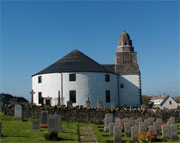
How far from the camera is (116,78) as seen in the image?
130 ft

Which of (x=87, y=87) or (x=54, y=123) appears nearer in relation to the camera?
(x=54, y=123)

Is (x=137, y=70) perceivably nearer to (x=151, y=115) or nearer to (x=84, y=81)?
(x=84, y=81)

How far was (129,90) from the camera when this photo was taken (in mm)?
40250

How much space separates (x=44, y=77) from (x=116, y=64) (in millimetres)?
13655

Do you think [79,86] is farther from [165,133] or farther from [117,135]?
[117,135]

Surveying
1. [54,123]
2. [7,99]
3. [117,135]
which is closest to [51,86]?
[7,99]

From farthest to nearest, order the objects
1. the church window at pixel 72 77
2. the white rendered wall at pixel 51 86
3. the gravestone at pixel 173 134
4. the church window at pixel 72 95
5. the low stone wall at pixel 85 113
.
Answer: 1. the church window at pixel 72 77
2. the white rendered wall at pixel 51 86
3. the church window at pixel 72 95
4. the low stone wall at pixel 85 113
5. the gravestone at pixel 173 134

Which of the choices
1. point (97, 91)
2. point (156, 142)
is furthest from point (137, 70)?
point (156, 142)

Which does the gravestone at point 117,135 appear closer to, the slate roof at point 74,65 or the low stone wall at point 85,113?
the low stone wall at point 85,113

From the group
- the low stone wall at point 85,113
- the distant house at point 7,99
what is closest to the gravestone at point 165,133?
the low stone wall at point 85,113

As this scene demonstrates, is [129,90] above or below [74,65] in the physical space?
below

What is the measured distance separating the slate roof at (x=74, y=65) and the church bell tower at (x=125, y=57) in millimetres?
5471

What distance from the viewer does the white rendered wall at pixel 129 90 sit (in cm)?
3988

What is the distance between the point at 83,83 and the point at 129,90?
9713 millimetres
